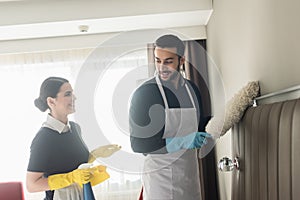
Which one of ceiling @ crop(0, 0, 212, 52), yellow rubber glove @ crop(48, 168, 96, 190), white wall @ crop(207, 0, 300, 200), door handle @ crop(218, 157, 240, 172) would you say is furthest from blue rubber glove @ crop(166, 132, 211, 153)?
ceiling @ crop(0, 0, 212, 52)

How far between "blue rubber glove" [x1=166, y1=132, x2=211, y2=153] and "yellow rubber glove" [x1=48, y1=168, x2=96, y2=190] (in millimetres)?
624

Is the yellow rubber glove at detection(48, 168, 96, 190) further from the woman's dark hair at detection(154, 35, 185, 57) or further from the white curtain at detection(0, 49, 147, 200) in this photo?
the white curtain at detection(0, 49, 147, 200)

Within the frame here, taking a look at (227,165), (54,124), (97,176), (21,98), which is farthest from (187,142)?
(21,98)

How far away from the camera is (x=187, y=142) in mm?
1511

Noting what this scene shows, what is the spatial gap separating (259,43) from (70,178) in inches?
44.9

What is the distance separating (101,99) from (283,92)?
21.5 inches

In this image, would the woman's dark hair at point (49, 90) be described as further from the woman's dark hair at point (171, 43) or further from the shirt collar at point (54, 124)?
the woman's dark hair at point (171, 43)

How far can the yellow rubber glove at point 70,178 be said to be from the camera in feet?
6.47

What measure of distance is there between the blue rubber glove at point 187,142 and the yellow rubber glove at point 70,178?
624 mm

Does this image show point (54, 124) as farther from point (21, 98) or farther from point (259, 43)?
point (21, 98)

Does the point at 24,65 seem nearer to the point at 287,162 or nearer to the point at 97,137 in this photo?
the point at 97,137

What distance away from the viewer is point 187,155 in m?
1.83

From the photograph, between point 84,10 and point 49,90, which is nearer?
point 49,90

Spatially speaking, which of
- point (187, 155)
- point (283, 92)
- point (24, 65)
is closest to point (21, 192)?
point (24, 65)
